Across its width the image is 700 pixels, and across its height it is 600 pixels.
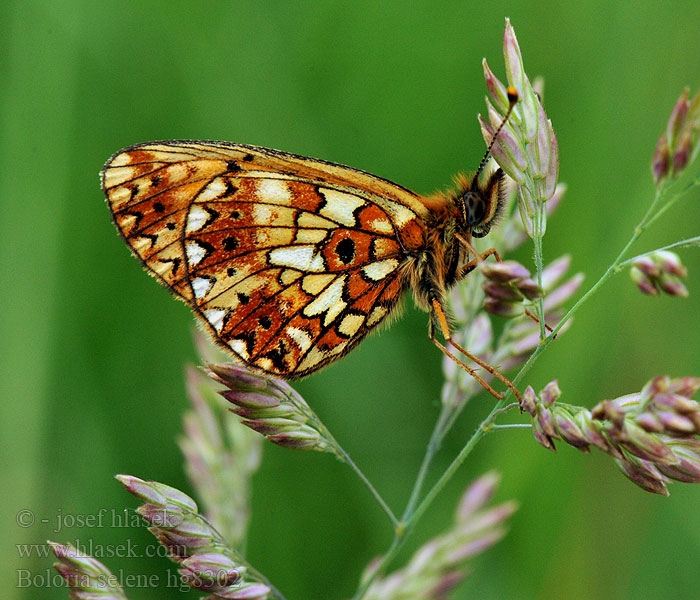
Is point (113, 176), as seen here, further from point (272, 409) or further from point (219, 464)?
point (219, 464)

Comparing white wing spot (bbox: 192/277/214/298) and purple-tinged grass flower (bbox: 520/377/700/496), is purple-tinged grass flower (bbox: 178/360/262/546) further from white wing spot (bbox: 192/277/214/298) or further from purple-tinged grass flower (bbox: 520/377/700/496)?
purple-tinged grass flower (bbox: 520/377/700/496)

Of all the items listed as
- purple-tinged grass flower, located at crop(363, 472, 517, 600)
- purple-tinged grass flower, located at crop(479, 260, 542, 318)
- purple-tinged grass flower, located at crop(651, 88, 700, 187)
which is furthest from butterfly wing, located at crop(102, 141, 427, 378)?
purple-tinged grass flower, located at crop(651, 88, 700, 187)

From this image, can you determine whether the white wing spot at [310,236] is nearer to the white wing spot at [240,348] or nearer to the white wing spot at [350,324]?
the white wing spot at [350,324]

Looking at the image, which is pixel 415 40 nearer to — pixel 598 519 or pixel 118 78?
pixel 118 78

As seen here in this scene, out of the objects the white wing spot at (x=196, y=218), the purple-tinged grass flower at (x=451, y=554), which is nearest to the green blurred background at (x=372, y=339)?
the purple-tinged grass flower at (x=451, y=554)

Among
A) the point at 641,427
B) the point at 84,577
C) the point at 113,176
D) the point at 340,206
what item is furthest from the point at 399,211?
the point at 84,577

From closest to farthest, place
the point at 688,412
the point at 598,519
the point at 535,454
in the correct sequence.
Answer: the point at 688,412 → the point at 535,454 → the point at 598,519

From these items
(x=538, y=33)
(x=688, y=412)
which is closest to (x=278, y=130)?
(x=538, y=33)
